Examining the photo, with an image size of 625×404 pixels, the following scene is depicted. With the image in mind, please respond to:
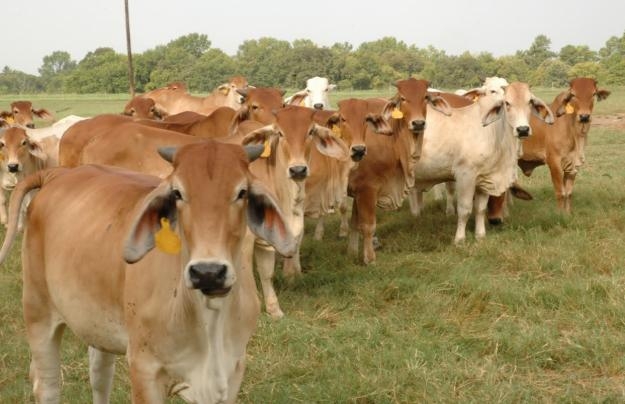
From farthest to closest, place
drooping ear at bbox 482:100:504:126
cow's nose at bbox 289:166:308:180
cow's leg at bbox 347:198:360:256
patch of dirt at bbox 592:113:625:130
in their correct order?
patch of dirt at bbox 592:113:625:130 < drooping ear at bbox 482:100:504:126 < cow's leg at bbox 347:198:360:256 < cow's nose at bbox 289:166:308:180

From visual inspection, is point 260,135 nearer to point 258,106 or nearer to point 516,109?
point 258,106

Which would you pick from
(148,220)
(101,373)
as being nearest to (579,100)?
(101,373)

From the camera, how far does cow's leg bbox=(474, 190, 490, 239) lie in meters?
8.21

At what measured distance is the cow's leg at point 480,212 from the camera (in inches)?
323

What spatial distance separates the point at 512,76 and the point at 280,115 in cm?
A: 5507

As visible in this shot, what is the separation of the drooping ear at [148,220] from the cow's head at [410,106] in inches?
203

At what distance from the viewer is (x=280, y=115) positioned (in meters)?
6.04

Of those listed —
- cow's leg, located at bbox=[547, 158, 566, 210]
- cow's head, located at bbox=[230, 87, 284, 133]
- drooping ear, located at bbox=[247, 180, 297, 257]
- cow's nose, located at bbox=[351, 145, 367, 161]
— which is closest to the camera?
drooping ear, located at bbox=[247, 180, 297, 257]

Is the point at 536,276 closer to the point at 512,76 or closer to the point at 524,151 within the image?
the point at 524,151

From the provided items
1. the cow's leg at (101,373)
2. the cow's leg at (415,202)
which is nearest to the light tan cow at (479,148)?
the cow's leg at (415,202)

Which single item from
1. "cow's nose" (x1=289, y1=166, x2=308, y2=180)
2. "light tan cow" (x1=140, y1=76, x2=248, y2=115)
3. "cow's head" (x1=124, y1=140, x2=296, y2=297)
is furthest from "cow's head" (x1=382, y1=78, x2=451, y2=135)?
"light tan cow" (x1=140, y1=76, x2=248, y2=115)

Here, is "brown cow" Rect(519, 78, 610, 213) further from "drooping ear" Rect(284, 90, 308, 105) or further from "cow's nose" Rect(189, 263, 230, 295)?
"cow's nose" Rect(189, 263, 230, 295)

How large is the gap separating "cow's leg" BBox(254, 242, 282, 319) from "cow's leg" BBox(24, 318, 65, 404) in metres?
2.27

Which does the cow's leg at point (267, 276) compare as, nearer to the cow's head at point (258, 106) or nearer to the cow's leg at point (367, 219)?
the cow's head at point (258, 106)
